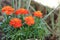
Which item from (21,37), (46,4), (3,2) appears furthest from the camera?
(3,2)

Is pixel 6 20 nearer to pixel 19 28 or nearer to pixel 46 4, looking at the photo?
pixel 19 28

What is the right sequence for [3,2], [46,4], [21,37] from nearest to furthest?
1. [21,37]
2. [46,4]
3. [3,2]

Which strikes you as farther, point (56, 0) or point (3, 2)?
point (3, 2)

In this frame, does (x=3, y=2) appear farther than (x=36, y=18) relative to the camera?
Yes

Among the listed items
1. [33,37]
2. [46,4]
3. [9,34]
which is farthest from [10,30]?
[46,4]

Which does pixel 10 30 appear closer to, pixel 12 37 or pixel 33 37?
pixel 12 37

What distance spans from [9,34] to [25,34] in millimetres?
142

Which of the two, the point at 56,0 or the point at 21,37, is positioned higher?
the point at 56,0

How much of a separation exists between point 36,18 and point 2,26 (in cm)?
31

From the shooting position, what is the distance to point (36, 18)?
1733mm

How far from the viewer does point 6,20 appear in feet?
5.67

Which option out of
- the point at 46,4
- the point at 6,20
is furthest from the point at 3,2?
the point at 6,20

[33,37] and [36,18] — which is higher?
[36,18]

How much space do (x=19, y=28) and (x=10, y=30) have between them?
0.08 meters
